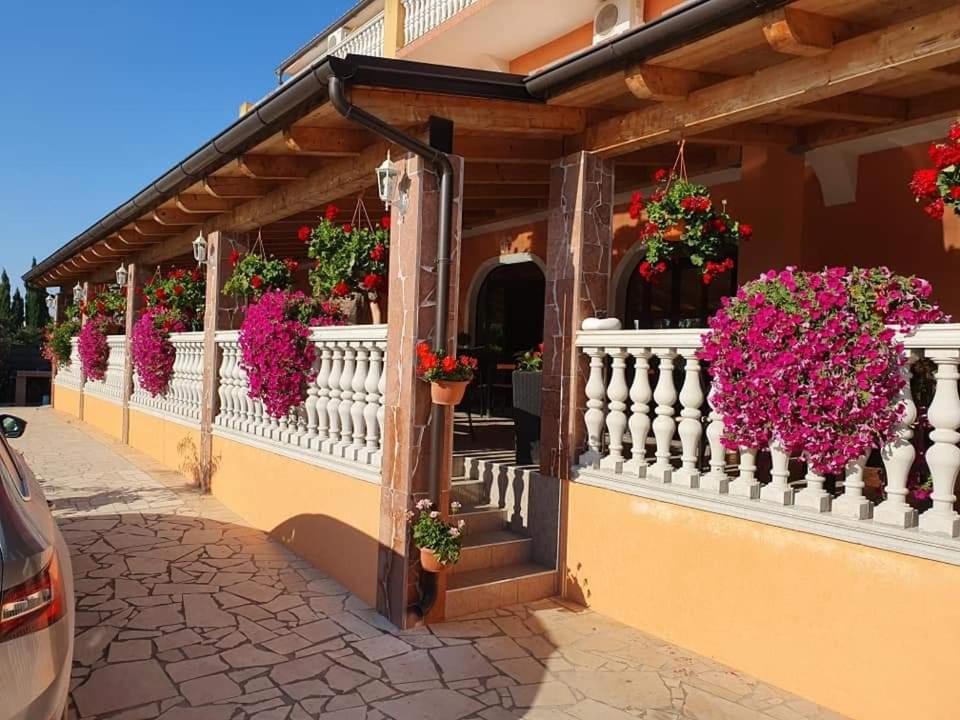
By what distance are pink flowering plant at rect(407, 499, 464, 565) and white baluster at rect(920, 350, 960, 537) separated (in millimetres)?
2530

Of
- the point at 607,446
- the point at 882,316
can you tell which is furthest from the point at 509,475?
the point at 882,316

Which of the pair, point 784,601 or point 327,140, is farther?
point 327,140

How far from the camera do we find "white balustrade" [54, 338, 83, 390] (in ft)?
51.3

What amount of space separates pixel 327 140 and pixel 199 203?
10.8 ft

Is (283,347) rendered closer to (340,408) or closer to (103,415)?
(340,408)

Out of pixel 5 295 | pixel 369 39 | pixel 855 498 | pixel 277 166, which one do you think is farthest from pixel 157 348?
pixel 5 295

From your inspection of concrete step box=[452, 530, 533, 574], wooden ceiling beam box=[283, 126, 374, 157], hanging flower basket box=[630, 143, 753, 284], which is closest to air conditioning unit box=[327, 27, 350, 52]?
wooden ceiling beam box=[283, 126, 374, 157]

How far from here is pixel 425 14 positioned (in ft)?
35.3

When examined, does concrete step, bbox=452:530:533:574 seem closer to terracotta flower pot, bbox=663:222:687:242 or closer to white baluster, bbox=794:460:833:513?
white baluster, bbox=794:460:833:513

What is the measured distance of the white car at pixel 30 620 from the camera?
201cm

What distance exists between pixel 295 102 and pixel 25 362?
21.2 m

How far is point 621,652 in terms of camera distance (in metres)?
4.20

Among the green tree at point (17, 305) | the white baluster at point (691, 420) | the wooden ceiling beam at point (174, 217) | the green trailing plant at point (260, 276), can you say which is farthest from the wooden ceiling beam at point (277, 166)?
the green tree at point (17, 305)

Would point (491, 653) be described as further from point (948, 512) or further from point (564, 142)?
point (564, 142)
